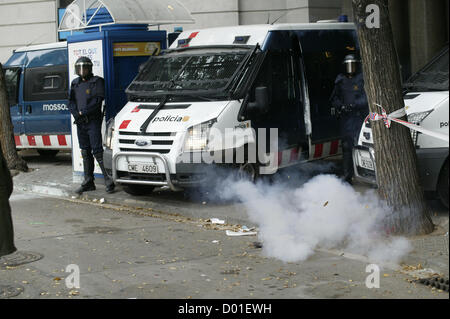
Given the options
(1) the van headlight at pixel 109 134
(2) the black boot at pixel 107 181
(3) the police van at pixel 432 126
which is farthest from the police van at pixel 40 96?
(3) the police van at pixel 432 126

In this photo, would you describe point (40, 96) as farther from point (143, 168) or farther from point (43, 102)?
point (143, 168)

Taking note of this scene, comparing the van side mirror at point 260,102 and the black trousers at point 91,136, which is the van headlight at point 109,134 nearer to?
the black trousers at point 91,136

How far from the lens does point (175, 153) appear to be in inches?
390

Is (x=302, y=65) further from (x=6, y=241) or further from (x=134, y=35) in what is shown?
(x=6, y=241)

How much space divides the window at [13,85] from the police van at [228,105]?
18.2 feet

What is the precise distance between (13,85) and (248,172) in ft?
24.5

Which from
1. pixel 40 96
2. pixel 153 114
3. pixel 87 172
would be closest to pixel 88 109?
pixel 87 172

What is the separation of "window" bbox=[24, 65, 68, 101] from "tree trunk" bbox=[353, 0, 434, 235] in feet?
27.6

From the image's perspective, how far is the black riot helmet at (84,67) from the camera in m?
11.5

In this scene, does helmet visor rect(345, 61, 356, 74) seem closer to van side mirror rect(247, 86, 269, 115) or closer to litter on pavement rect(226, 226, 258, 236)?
van side mirror rect(247, 86, 269, 115)

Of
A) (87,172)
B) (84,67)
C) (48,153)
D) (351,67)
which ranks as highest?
(84,67)

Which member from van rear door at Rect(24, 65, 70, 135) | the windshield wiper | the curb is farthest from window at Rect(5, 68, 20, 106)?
the windshield wiper

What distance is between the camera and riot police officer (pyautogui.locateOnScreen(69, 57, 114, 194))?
11.5m

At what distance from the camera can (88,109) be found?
11.5m
